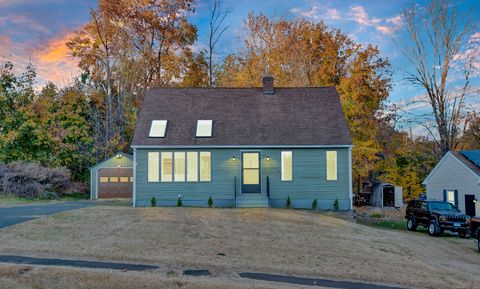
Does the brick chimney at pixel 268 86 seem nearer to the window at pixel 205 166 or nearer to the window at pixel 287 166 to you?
the window at pixel 287 166

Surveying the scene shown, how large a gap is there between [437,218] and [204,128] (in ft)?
39.6

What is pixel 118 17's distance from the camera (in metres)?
39.7

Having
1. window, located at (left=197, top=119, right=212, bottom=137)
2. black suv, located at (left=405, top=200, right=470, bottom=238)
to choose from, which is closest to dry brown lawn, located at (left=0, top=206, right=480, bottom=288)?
black suv, located at (left=405, top=200, right=470, bottom=238)

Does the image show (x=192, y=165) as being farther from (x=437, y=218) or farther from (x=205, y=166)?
(x=437, y=218)

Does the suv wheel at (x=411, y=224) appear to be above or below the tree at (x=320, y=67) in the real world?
below

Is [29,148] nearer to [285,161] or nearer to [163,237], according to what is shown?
[285,161]

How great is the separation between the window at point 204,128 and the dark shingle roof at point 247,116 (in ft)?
0.90

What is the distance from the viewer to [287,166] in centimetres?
2320

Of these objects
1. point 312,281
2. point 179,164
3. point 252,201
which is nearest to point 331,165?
point 252,201

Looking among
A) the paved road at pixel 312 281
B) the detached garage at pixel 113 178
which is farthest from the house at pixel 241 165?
the paved road at pixel 312 281

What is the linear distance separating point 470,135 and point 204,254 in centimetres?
4286

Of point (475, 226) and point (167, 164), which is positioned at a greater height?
point (167, 164)

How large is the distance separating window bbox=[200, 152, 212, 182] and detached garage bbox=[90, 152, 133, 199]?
841 centimetres

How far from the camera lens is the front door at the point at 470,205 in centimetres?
2619
